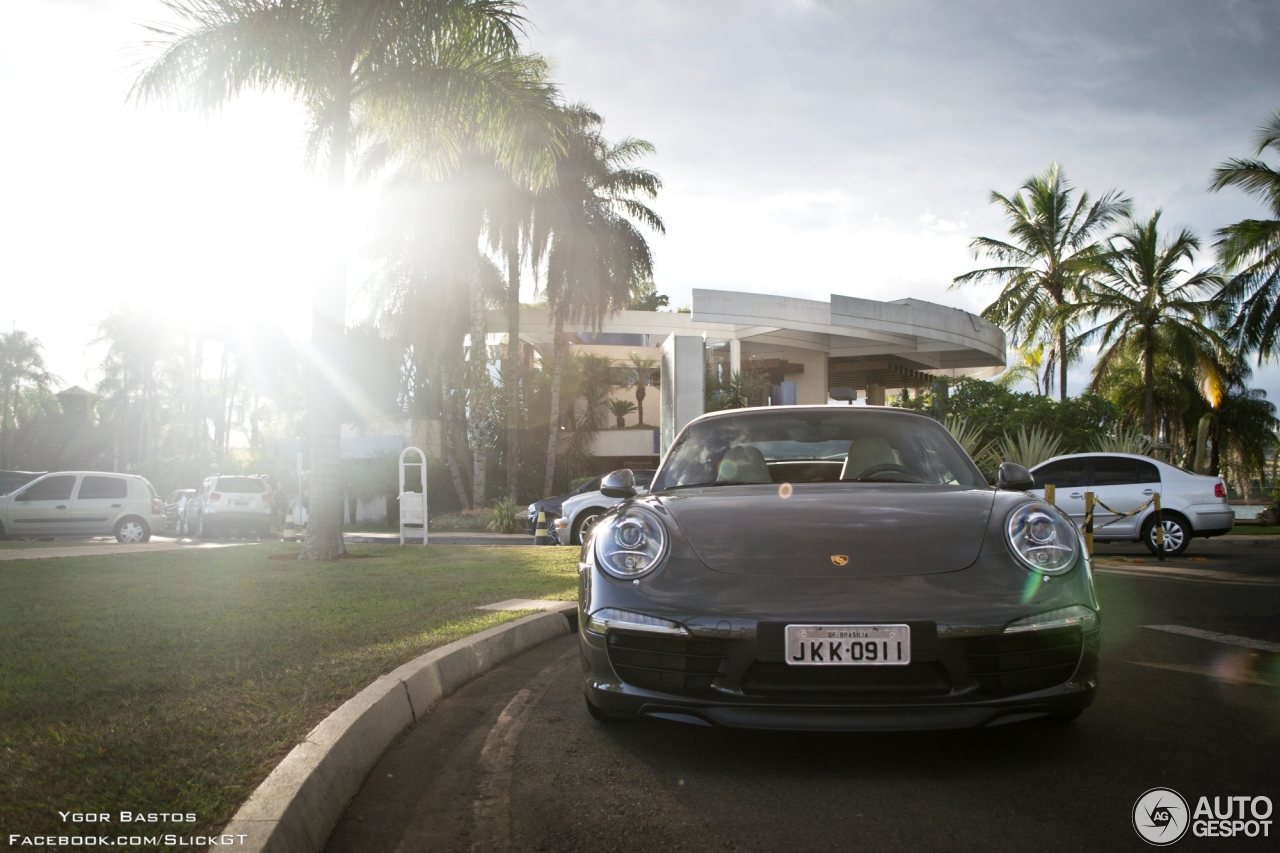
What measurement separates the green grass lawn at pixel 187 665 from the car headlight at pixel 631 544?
125 cm

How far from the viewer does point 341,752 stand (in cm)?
323

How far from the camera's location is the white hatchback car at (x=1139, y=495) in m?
13.8

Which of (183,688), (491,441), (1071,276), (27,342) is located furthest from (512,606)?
(27,342)

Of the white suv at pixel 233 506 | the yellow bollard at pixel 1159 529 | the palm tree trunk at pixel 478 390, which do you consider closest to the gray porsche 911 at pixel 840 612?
the yellow bollard at pixel 1159 529

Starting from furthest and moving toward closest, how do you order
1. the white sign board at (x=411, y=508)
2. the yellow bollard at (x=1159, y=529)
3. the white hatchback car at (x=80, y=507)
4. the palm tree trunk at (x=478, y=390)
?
the palm tree trunk at (x=478, y=390) → the white hatchback car at (x=80, y=507) → the white sign board at (x=411, y=508) → the yellow bollard at (x=1159, y=529)

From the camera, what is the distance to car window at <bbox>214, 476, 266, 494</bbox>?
2397 cm

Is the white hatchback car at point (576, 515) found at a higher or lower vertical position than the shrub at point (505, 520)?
higher

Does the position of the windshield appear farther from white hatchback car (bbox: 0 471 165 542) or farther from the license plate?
white hatchback car (bbox: 0 471 165 542)

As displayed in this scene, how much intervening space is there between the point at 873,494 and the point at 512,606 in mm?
3797

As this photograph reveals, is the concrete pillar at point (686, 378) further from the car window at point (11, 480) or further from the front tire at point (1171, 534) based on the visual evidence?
the car window at point (11, 480)

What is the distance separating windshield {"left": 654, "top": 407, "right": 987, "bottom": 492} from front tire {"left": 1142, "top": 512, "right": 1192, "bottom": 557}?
10875mm

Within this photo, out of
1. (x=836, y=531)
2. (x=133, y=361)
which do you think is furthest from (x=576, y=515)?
(x=133, y=361)

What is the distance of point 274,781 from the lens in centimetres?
281

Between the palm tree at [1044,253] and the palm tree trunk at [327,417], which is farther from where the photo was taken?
the palm tree at [1044,253]
